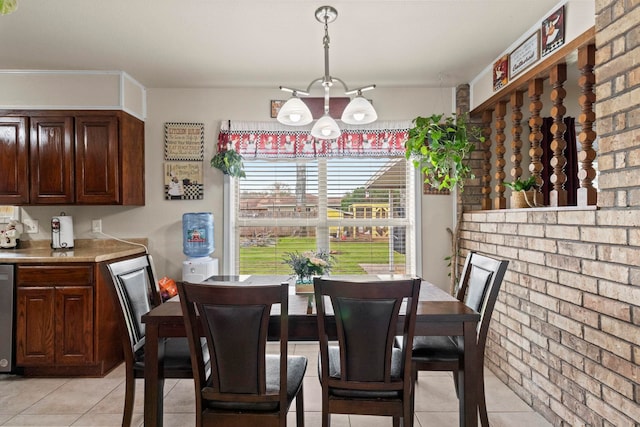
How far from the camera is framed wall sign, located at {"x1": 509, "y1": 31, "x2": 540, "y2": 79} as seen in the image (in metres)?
2.52

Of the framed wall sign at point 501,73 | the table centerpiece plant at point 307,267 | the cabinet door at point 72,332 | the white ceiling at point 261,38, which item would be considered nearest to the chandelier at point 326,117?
the white ceiling at point 261,38

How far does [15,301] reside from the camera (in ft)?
9.52

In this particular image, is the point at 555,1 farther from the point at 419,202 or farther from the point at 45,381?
the point at 45,381

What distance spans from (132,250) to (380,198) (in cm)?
234

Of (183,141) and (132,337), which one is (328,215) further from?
(132,337)

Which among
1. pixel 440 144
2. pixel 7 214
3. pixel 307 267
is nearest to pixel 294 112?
pixel 307 267

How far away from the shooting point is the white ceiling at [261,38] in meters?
2.33

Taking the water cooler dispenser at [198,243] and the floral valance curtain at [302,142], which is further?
the floral valance curtain at [302,142]

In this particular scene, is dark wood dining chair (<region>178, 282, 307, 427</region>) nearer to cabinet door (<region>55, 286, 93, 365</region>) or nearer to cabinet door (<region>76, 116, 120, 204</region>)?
cabinet door (<region>55, 286, 93, 365</region>)

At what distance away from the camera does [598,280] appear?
6.03ft

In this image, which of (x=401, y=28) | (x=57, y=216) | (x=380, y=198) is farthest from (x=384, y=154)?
(x=57, y=216)

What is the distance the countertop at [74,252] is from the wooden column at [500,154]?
3143mm

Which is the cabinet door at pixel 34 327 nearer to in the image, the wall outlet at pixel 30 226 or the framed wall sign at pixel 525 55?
the wall outlet at pixel 30 226

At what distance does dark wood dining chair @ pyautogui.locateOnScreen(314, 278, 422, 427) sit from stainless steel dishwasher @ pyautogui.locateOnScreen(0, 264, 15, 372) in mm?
2667
